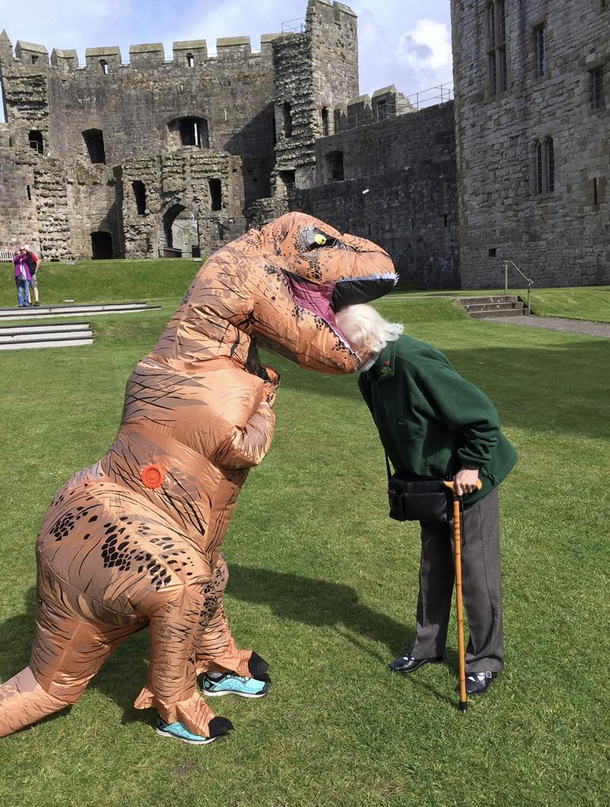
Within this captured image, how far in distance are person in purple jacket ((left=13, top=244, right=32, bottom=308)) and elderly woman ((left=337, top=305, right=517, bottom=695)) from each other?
63.5 ft

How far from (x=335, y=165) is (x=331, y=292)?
3837cm

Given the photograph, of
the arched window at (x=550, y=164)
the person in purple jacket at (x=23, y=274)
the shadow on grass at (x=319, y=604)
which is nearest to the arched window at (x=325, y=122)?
the arched window at (x=550, y=164)

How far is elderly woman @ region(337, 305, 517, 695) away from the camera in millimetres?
3004

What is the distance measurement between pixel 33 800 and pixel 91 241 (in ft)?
150

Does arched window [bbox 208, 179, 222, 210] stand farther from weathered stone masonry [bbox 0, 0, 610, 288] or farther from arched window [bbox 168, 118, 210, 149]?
arched window [bbox 168, 118, 210, 149]

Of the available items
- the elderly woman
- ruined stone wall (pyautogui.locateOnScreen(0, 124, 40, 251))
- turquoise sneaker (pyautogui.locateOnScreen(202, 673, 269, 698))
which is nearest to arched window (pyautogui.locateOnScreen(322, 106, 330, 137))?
ruined stone wall (pyautogui.locateOnScreen(0, 124, 40, 251))

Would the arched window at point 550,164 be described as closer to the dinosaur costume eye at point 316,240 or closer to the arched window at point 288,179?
the arched window at point 288,179

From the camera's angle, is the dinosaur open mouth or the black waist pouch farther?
the black waist pouch

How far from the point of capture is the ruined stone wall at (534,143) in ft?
75.5

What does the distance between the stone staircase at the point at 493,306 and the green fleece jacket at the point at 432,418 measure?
16331mm

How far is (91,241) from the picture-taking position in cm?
4500

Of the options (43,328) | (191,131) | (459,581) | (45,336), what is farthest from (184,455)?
(191,131)

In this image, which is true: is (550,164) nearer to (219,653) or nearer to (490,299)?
(490,299)

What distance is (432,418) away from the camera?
313 cm
